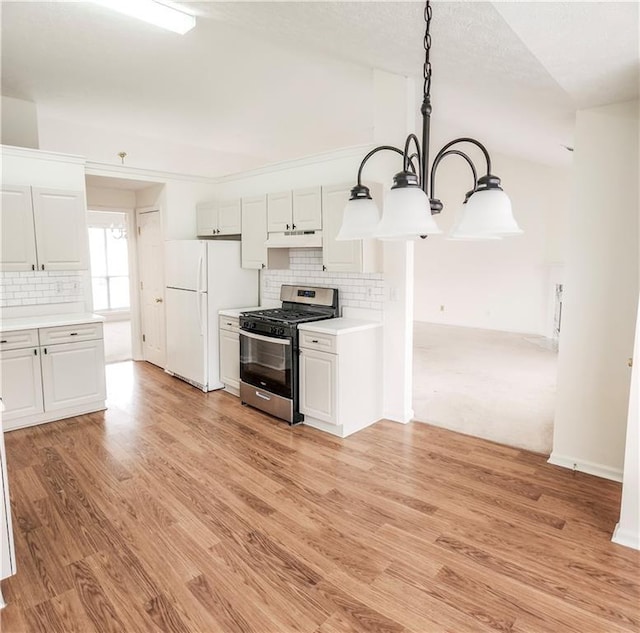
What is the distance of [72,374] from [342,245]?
9.08ft

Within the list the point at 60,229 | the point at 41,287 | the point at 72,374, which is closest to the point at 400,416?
the point at 72,374

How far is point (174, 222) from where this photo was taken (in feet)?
18.2

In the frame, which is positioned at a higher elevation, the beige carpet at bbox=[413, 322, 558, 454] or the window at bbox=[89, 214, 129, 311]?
the window at bbox=[89, 214, 129, 311]

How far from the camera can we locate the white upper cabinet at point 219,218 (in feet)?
16.7

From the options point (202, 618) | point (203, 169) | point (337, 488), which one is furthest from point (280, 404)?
point (203, 169)

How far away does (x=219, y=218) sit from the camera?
210 inches

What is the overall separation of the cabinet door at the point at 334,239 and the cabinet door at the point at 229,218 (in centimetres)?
141

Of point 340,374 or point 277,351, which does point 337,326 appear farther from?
point 277,351

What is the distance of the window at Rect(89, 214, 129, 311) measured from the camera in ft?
31.7

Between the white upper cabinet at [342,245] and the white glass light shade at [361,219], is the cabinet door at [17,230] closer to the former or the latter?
the white upper cabinet at [342,245]

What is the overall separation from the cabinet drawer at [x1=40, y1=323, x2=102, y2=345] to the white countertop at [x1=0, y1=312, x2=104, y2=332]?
0.05 meters

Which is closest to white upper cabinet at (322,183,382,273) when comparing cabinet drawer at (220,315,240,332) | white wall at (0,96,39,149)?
cabinet drawer at (220,315,240,332)

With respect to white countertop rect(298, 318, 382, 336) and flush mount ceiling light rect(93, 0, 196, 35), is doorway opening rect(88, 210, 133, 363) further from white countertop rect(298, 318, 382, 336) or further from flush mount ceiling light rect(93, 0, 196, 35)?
flush mount ceiling light rect(93, 0, 196, 35)

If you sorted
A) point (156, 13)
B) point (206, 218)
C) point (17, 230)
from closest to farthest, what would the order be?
point (156, 13) < point (17, 230) < point (206, 218)
